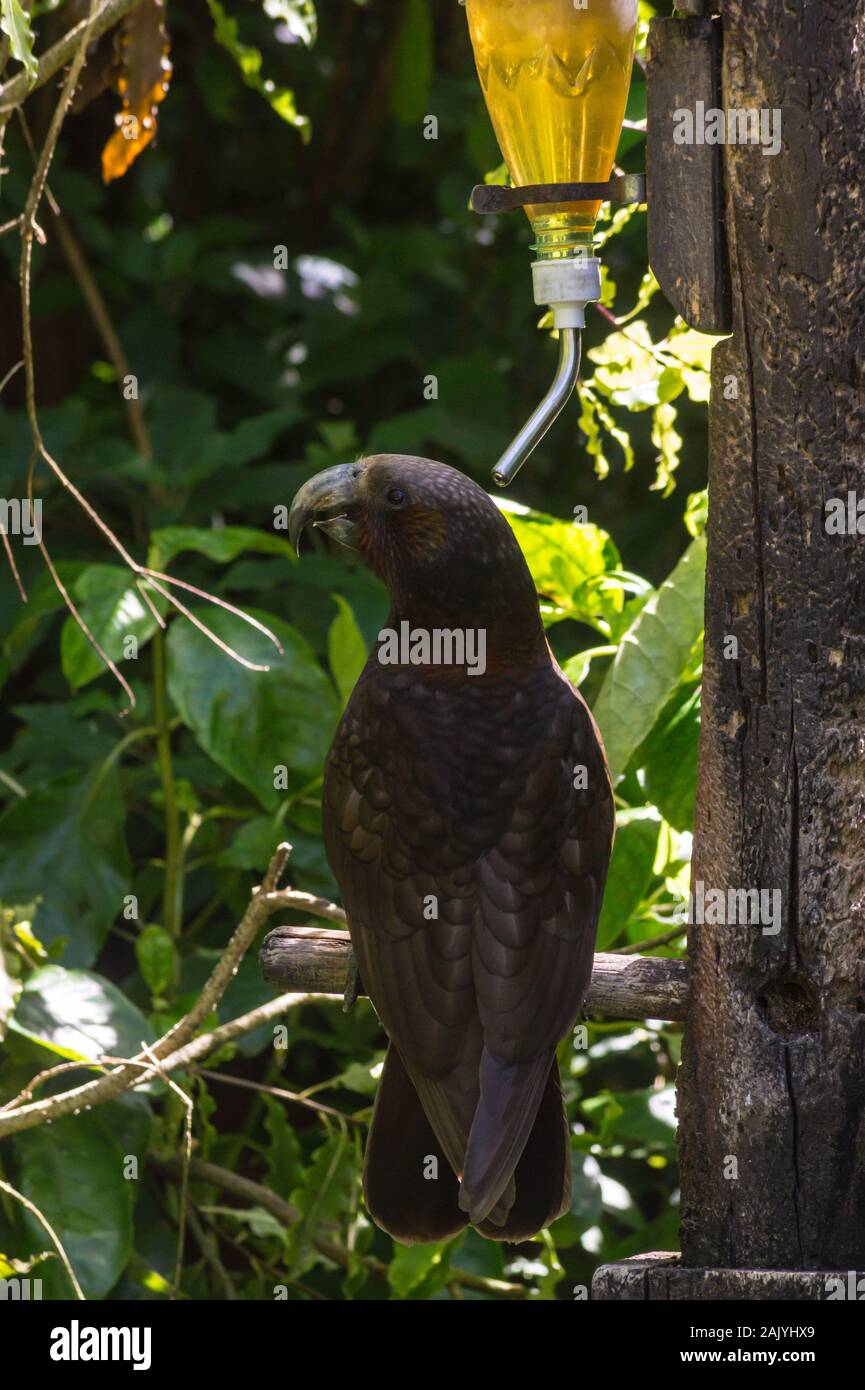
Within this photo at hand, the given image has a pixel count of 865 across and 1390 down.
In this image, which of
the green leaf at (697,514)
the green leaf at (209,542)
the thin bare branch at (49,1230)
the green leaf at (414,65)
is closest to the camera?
the thin bare branch at (49,1230)

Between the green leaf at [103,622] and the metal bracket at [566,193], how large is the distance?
0.94m

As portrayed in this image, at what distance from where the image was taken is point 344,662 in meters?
2.32

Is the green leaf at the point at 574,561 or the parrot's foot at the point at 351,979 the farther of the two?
the green leaf at the point at 574,561

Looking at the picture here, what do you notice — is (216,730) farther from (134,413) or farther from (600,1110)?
(134,413)

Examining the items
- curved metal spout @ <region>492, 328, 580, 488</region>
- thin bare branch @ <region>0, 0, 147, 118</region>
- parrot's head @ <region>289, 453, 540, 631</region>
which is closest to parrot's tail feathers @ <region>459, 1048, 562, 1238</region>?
parrot's head @ <region>289, 453, 540, 631</region>

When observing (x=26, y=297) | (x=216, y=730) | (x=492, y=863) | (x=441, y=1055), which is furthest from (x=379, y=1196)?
(x=26, y=297)

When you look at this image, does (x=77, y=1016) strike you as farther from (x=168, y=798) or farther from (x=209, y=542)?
(x=209, y=542)

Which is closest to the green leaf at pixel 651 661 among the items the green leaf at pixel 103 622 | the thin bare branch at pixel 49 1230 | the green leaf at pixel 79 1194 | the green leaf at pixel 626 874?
the green leaf at pixel 626 874

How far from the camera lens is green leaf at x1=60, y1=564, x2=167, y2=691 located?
7.54 feet

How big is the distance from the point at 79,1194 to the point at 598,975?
0.99 meters

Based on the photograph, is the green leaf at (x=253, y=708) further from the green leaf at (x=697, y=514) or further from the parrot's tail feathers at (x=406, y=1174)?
the parrot's tail feathers at (x=406, y=1174)

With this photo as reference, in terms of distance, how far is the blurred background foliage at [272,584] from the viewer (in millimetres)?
2164

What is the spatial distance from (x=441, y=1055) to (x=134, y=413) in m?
2.39

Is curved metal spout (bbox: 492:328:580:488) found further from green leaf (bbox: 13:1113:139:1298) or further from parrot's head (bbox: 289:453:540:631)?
green leaf (bbox: 13:1113:139:1298)
